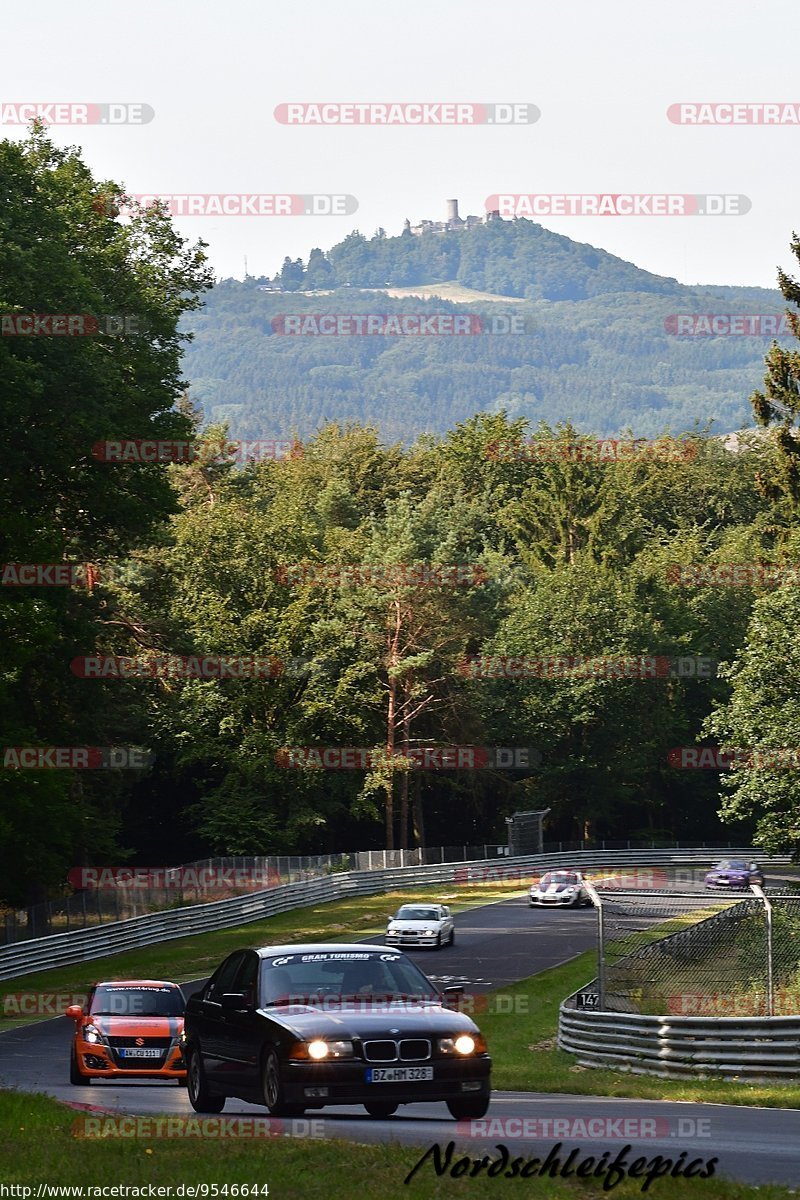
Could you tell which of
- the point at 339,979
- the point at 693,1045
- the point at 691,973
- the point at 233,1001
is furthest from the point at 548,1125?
the point at 691,973

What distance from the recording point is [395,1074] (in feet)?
42.9

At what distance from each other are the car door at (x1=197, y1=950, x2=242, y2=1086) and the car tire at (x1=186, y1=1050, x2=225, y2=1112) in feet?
0.53

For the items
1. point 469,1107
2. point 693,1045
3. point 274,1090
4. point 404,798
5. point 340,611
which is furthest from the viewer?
point 404,798

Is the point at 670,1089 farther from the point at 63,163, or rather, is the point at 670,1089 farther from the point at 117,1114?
the point at 63,163

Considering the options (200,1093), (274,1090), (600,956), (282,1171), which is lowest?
(600,956)

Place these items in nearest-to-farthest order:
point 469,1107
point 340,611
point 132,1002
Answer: point 469,1107
point 132,1002
point 340,611

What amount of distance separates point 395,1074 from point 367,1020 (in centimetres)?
50

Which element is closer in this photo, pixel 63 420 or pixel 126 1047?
pixel 126 1047

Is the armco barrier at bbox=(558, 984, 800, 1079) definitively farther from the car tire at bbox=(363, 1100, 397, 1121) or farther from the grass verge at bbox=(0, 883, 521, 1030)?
the grass verge at bbox=(0, 883, 521, 1030)

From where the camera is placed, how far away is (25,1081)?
74.2 ft

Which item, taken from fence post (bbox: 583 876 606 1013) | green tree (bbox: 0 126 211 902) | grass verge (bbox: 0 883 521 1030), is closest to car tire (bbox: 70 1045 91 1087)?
fence post (bbox: 583 876 606 1013)

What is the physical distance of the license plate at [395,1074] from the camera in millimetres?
13055

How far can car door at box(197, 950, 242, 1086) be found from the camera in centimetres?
1483

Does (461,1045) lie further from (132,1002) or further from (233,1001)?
(132,1002)
